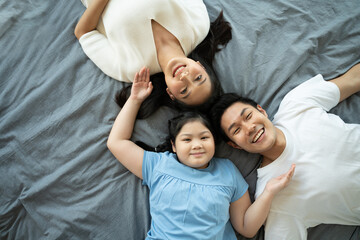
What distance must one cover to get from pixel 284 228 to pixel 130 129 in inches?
36.7

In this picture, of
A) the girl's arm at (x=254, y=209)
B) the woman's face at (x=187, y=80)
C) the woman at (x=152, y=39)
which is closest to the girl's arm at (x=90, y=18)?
the woman at (x=152, y=39)

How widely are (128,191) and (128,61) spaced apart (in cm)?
71

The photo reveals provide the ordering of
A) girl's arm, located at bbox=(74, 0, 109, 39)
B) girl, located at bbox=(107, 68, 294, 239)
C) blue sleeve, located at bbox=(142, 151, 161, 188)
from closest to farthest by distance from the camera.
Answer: girl, located at bbox=(107, 68, 294, 239) < blue sleeve, located at bbox=(142, 151, 161, 188) < girl's arm, located at bbox=(74, 0, 109, 39)

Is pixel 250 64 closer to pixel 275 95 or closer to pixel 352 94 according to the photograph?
pixel 275 95

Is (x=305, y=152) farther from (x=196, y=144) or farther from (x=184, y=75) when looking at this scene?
(x=184, y=75)

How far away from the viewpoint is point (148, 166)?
1.30 meters

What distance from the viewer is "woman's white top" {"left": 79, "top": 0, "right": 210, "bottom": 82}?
136 cm

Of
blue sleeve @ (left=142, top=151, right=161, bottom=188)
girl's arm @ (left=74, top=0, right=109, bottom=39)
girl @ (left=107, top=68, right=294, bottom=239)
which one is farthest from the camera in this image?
girl's arm @ (left=74, top=0, right=109, bottom=39)

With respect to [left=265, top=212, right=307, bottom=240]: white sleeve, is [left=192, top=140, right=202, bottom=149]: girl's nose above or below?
above

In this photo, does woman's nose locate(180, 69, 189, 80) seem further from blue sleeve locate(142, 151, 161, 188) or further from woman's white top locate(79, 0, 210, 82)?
blue sleeve locate(142, 151, 161, 188)

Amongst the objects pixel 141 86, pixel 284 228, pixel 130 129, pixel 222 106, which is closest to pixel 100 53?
pixel 141 86

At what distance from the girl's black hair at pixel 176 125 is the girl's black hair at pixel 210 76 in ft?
0.21

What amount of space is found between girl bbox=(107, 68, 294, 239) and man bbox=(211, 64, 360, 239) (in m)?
0.10

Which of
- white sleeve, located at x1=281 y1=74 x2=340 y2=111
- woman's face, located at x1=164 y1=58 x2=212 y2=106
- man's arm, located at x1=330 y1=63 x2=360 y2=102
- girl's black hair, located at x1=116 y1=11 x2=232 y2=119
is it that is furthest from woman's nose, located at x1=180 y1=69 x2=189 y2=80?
man's arm, located at x1=330 y1=63 x2=360 y2=102
